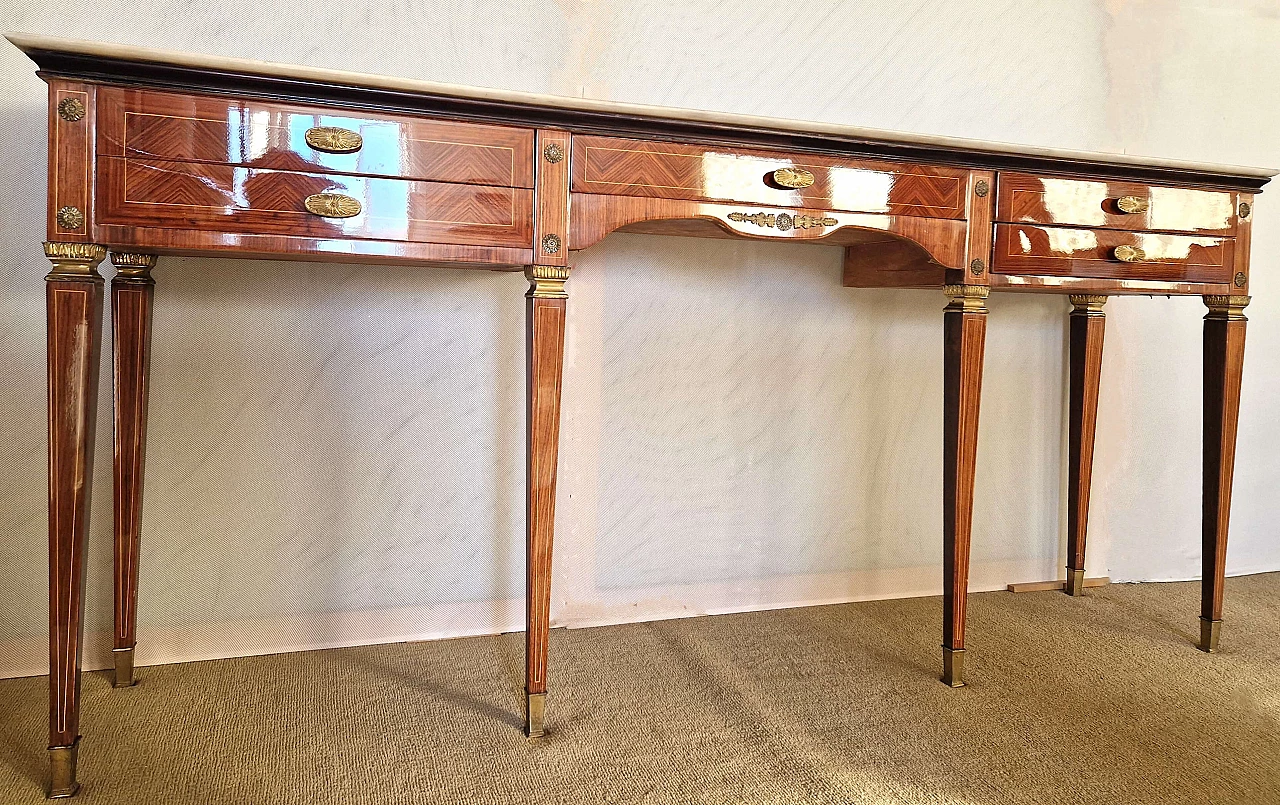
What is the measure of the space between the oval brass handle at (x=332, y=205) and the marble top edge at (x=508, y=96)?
172 mm

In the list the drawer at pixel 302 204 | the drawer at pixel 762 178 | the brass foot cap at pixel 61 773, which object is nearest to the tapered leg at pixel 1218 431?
the drawer at pixel 762 178

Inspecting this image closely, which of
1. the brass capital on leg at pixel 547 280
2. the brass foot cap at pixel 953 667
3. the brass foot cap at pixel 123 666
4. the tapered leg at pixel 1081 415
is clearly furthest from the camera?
the tapered leg at pixel 1081 415

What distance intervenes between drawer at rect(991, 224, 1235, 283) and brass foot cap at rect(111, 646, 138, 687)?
1.88 metres

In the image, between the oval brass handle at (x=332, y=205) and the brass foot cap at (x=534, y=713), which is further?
the brass foot cap at (x=534, y=713)

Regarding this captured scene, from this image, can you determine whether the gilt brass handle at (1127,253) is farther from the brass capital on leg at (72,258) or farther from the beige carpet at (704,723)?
the brass capital on leg at (72,258)

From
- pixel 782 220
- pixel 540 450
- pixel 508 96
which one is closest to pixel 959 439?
pixel 782 220

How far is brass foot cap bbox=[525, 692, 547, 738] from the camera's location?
5.26 ft

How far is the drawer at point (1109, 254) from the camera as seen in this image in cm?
185

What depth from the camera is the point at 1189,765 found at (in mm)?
1564

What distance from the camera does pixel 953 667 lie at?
1.88 m

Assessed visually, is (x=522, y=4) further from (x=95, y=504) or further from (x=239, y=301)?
(x=95, y=504)

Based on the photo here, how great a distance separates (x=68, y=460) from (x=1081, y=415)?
2.40 m

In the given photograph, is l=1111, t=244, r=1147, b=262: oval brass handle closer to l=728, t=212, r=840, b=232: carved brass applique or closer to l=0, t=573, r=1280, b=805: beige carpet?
l=728, t=212, r=840, b=232: carved brass applique

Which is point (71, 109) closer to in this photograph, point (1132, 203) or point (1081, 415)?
point (1132, 203)
